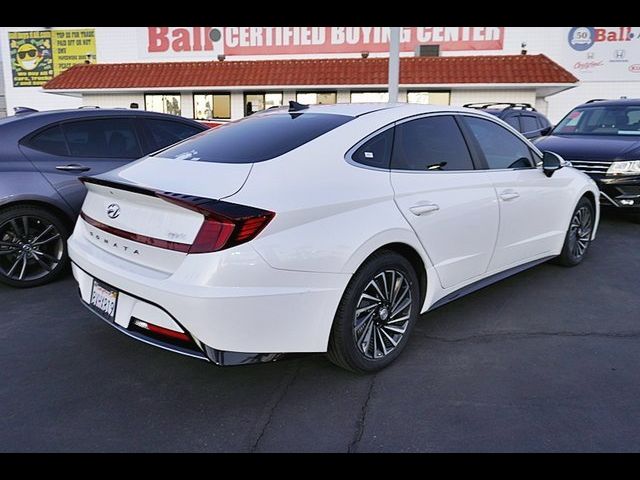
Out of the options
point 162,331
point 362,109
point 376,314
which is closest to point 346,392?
point 376,314

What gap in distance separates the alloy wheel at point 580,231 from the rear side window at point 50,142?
16.0ft

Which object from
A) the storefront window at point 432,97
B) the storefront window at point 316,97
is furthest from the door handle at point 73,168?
the storefront window at point 432,97

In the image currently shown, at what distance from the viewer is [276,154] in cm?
303

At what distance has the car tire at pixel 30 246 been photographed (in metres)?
4.62

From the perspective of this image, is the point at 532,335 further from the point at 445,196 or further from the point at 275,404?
the point at 275,404

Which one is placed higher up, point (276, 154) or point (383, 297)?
point (276, 154)

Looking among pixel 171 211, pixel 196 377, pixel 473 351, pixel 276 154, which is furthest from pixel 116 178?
pixel 473 351

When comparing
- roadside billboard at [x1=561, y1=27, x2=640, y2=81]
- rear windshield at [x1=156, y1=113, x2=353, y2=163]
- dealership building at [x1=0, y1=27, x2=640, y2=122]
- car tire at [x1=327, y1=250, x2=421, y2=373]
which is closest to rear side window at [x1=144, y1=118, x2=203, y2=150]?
rear windshield at [x1=156, y1=113, x2=353, y2=163]

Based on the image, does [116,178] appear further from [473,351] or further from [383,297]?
[473,351]

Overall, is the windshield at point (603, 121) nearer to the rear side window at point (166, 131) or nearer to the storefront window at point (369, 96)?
the rear side window at point (166, 131)

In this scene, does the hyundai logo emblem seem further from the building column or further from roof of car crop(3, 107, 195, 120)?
the building column

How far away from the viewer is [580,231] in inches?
215

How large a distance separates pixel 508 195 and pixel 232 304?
8.22ft
